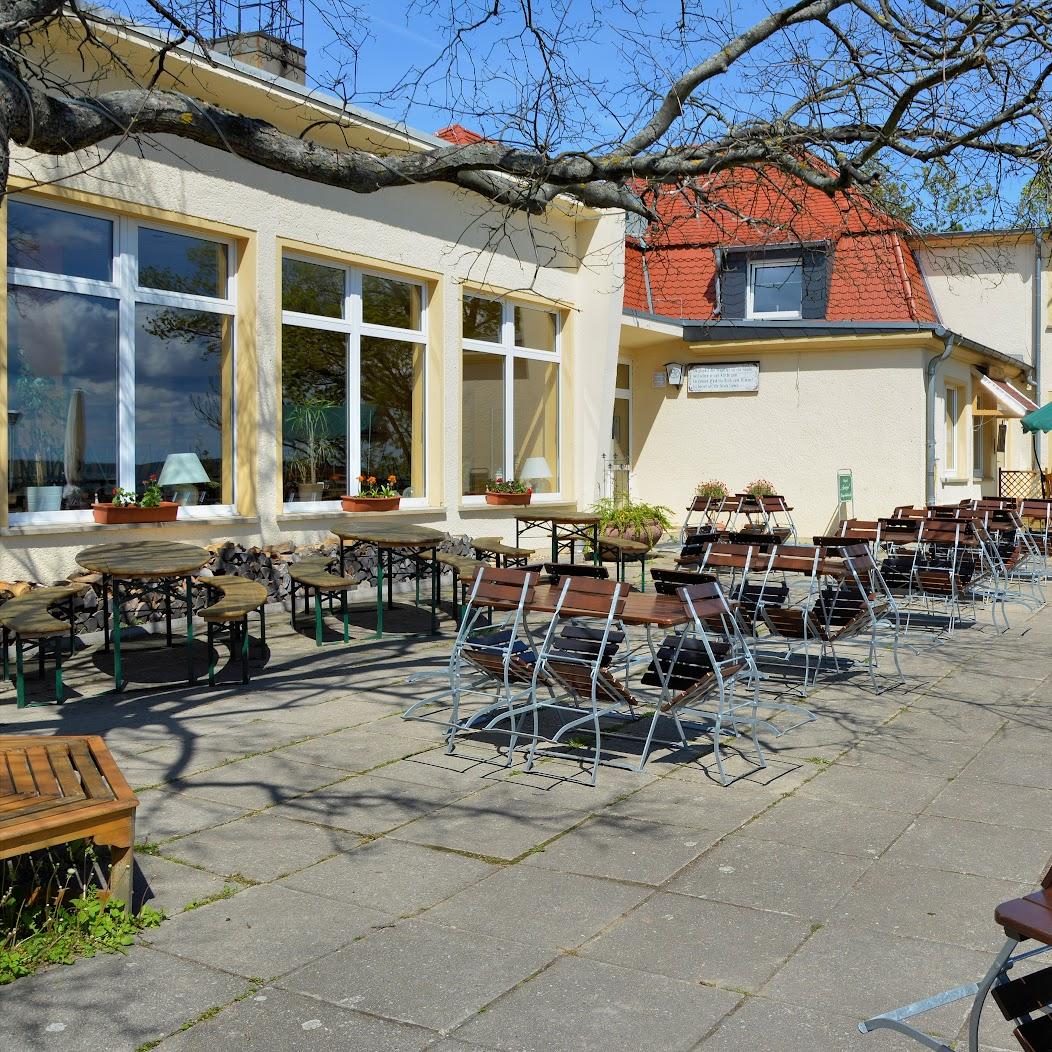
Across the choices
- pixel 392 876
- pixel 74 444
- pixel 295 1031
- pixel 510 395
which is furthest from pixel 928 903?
pixel 510 395

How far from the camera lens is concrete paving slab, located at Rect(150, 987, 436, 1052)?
299 cm

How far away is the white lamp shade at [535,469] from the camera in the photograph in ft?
49.2

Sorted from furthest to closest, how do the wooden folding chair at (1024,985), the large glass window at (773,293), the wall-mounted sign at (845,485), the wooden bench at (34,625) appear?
the large glass window at (773,293), the wall-mounted sign at (845,485), the wooden bench at (34,625), the wooden folding chair at (1024,985)

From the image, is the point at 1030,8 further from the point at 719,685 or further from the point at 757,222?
the point at 719,685

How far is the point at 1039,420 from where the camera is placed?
20.6m

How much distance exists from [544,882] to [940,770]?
2.48 meters

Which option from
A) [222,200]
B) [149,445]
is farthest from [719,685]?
[222,200]

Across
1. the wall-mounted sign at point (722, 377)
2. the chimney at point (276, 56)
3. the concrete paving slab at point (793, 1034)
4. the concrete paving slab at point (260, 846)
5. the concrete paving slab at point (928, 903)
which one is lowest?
the concrete paving slab at point (793, 1034)

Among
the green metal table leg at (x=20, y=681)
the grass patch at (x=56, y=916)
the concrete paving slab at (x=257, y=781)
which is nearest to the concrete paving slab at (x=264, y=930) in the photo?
the grass patch at (x=56, y=916)

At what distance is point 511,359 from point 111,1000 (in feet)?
39.2

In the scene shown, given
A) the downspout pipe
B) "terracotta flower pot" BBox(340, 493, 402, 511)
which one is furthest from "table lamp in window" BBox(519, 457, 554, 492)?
the downspout pipe

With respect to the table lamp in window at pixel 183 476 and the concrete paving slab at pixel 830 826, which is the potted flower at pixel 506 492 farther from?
the concrete paving slab at pixel 830 826

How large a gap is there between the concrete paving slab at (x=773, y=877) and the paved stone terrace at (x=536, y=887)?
0.05 ft

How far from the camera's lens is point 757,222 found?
8164 mm
